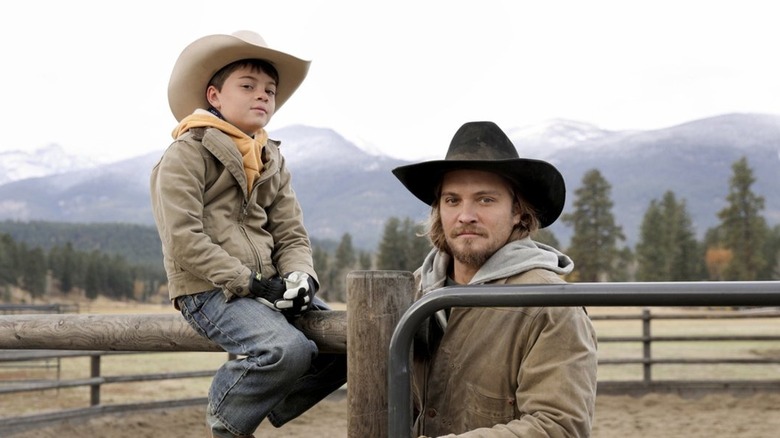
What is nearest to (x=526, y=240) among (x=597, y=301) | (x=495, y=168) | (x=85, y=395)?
(x=495, y=168)

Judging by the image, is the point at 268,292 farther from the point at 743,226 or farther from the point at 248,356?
the point at 743,226

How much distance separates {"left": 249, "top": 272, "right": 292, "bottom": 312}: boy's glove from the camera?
80.2 inches

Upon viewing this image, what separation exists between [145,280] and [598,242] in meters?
55.4

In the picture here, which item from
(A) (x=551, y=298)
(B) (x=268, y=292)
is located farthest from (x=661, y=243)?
(A) (x=551, y=298)

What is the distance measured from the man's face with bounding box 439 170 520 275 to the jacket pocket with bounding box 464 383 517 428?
32cm

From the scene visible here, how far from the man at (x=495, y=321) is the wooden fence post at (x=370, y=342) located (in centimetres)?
13

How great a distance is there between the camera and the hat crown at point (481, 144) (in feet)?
6.42

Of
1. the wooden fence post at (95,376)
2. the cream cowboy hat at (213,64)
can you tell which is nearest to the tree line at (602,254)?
the wooden fence post at (95,376)

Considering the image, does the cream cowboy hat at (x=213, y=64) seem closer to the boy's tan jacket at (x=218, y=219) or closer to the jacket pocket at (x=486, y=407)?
the boy's tan jacket at (x=218, y=219)

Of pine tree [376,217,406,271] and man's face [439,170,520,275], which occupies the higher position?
man's face [439,170,520,275]

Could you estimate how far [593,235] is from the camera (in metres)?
66.2

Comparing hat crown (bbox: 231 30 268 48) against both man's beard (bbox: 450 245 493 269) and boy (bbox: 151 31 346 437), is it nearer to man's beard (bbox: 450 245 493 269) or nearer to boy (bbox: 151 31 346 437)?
boy (bbox: 151 31 346 437)

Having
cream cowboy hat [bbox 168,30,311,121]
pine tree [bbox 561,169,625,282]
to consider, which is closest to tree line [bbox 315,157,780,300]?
pine tree [bbox 561,169,625,282]

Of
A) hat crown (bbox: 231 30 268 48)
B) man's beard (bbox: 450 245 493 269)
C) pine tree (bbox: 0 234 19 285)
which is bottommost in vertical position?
pine tree (bbox: 0 234 19 285)
